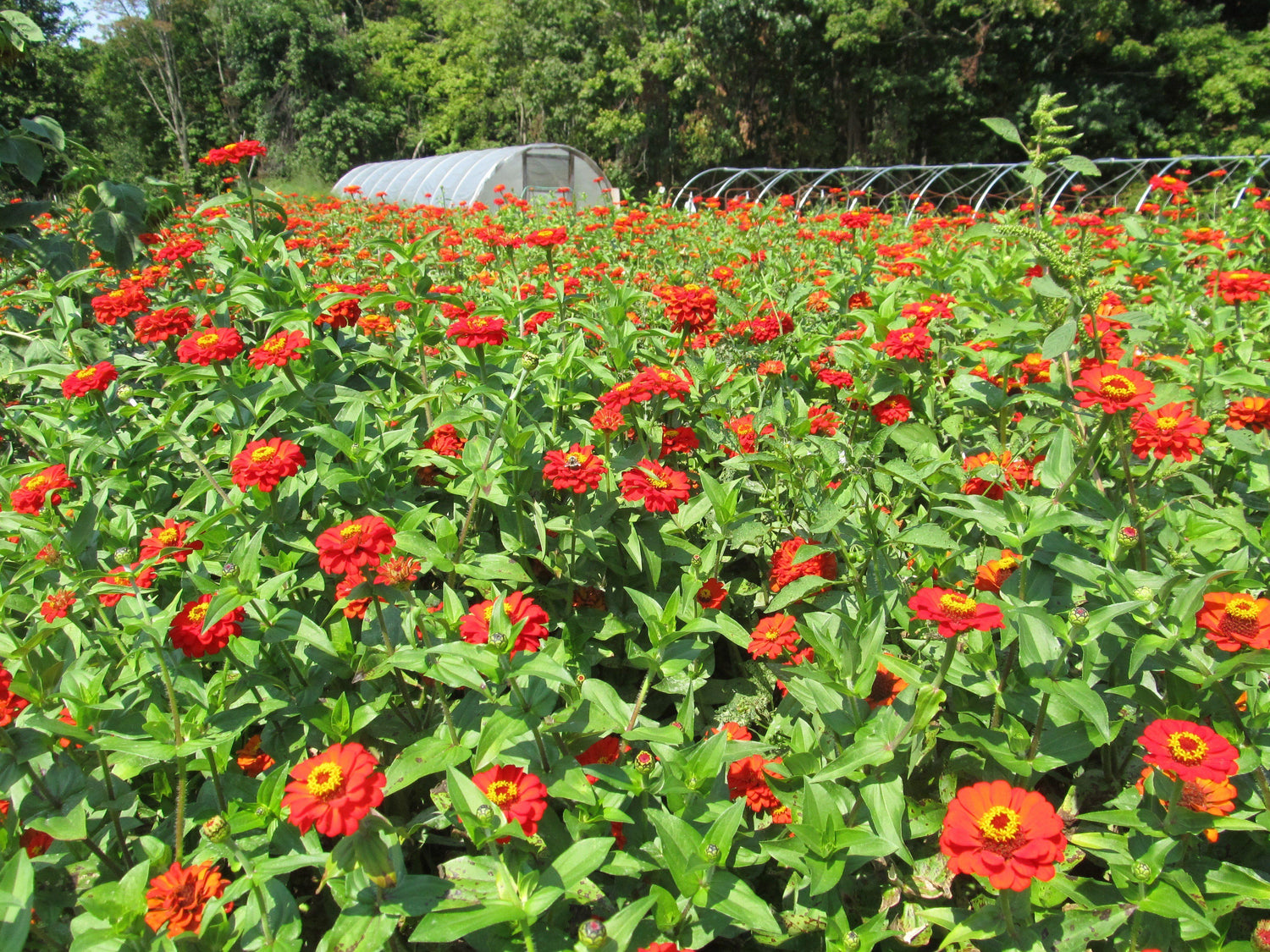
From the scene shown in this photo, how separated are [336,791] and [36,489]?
1.26m

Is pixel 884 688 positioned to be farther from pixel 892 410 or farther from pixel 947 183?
pixel 947 183

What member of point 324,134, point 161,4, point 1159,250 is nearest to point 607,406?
point 1159,250

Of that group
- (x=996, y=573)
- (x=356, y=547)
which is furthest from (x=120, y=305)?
(x=996, y=573)

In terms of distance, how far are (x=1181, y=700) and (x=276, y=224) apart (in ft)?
10.7

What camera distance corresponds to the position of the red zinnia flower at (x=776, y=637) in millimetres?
1705

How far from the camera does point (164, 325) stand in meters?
2.26

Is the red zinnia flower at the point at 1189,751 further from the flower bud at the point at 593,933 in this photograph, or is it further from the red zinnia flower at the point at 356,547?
the red zinnia flower at the point at 356,547

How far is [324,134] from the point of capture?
80.7 feet

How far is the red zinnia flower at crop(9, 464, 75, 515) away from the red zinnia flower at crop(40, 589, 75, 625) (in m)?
A: 0.33

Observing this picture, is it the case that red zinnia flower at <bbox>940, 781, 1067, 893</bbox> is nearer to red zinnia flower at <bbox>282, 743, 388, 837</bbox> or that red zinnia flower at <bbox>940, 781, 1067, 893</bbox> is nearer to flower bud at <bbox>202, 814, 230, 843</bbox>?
red zinnia flower at <bbox>282, 743, 388, 837</bbox>

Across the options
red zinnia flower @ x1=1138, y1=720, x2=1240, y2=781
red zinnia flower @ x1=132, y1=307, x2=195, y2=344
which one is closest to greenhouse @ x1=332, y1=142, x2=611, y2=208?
red zinnia flower @ x1=132, y1=307, x2=195, y2=344

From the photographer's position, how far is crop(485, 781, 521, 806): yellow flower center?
1259 mm

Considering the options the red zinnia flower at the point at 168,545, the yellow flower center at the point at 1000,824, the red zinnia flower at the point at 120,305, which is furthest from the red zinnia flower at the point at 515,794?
the red zinnia flower at the point at 120,305

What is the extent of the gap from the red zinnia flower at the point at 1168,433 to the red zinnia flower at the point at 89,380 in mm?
2708
